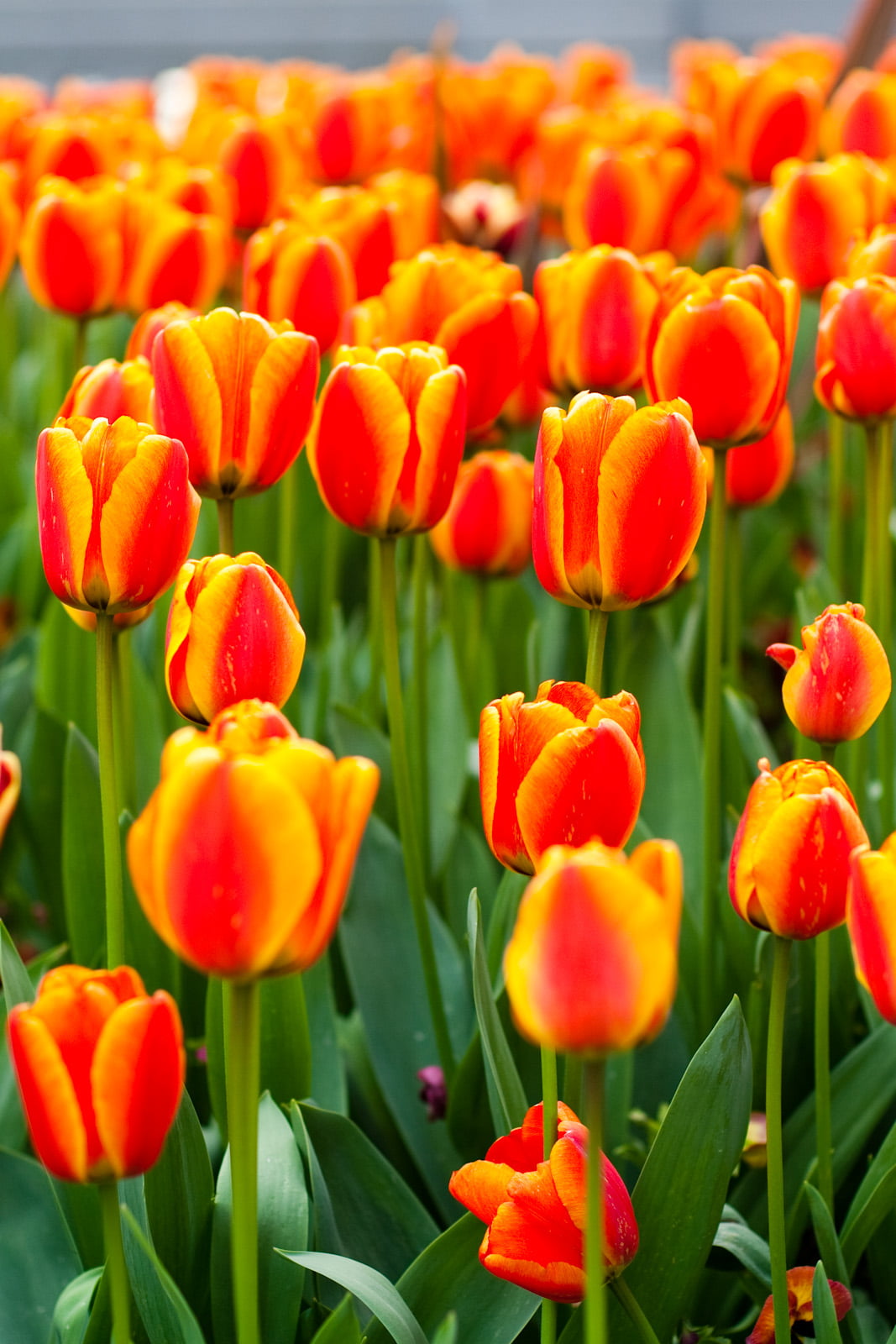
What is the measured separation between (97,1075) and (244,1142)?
→ 2.3 inches

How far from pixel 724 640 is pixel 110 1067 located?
1036mm

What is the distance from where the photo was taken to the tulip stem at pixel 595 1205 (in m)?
0.47

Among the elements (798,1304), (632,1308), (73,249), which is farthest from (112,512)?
(73,249)

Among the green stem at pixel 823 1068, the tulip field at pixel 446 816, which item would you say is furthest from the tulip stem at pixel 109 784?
the green stem at pixel 823 1068

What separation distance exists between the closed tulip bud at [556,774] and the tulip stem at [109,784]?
0.62 ft

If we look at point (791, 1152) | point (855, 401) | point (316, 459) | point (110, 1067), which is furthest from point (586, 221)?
point (110, 1067)

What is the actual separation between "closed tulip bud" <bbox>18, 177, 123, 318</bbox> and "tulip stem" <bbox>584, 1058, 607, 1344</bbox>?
104cm

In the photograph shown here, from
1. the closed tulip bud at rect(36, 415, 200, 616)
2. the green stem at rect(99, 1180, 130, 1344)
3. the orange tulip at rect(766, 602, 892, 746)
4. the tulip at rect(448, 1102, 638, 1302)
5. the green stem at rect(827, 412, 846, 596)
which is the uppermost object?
the closed tulip bud at rect(36, 415, 200, 616)

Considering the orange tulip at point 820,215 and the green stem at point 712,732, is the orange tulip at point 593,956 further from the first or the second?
the orange tulip at point 820,215

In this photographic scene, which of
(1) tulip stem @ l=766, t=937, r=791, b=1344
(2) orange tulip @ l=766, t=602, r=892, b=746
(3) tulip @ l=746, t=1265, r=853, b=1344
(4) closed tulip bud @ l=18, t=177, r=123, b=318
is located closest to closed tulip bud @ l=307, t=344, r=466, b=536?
(2) orange tulip @ l=766, t=602, r=892, b=746

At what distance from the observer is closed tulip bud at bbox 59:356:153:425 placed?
869mm

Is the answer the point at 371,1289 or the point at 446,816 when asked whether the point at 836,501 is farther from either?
the point at 371,1289

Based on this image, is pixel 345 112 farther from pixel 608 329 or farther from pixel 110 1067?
pixel 110 1067

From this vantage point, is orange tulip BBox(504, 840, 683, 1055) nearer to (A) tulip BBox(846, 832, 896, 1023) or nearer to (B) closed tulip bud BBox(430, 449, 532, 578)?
(A) tulip BBox(846, 832, 896, 1023)
